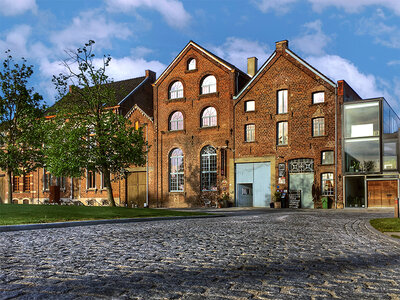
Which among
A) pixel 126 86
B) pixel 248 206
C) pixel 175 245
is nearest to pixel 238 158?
pixel 248 206

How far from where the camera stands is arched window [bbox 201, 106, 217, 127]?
33.8m

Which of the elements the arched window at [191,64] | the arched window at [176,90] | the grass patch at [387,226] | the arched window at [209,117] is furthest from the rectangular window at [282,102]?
the grass patch at [387,226]

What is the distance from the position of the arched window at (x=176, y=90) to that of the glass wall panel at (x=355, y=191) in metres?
15.1

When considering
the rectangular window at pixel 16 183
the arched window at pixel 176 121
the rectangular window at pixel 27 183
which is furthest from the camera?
the rectangular window at pixel 16 183

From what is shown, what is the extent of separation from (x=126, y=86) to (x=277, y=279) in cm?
3899

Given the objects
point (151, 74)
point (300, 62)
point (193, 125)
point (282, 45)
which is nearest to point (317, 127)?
point (300, 62)

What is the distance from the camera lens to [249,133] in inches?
1273

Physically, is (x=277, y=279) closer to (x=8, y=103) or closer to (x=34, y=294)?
(x=34, y=294)

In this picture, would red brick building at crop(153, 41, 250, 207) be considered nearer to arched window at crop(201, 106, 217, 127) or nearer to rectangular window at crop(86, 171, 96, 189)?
arched window at crop(201, 106, 217, 127)

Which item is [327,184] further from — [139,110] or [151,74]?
[151,74]

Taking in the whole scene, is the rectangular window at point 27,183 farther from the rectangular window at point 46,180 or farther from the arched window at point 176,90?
the arched window at point 176,90

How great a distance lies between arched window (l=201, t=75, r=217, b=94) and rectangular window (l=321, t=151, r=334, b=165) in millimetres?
10037

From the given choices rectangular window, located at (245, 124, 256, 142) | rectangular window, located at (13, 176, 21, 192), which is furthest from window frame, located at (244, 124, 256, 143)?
rectangular window, located at (13, 176, 21, 192)

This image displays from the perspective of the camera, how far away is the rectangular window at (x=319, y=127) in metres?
29.5
